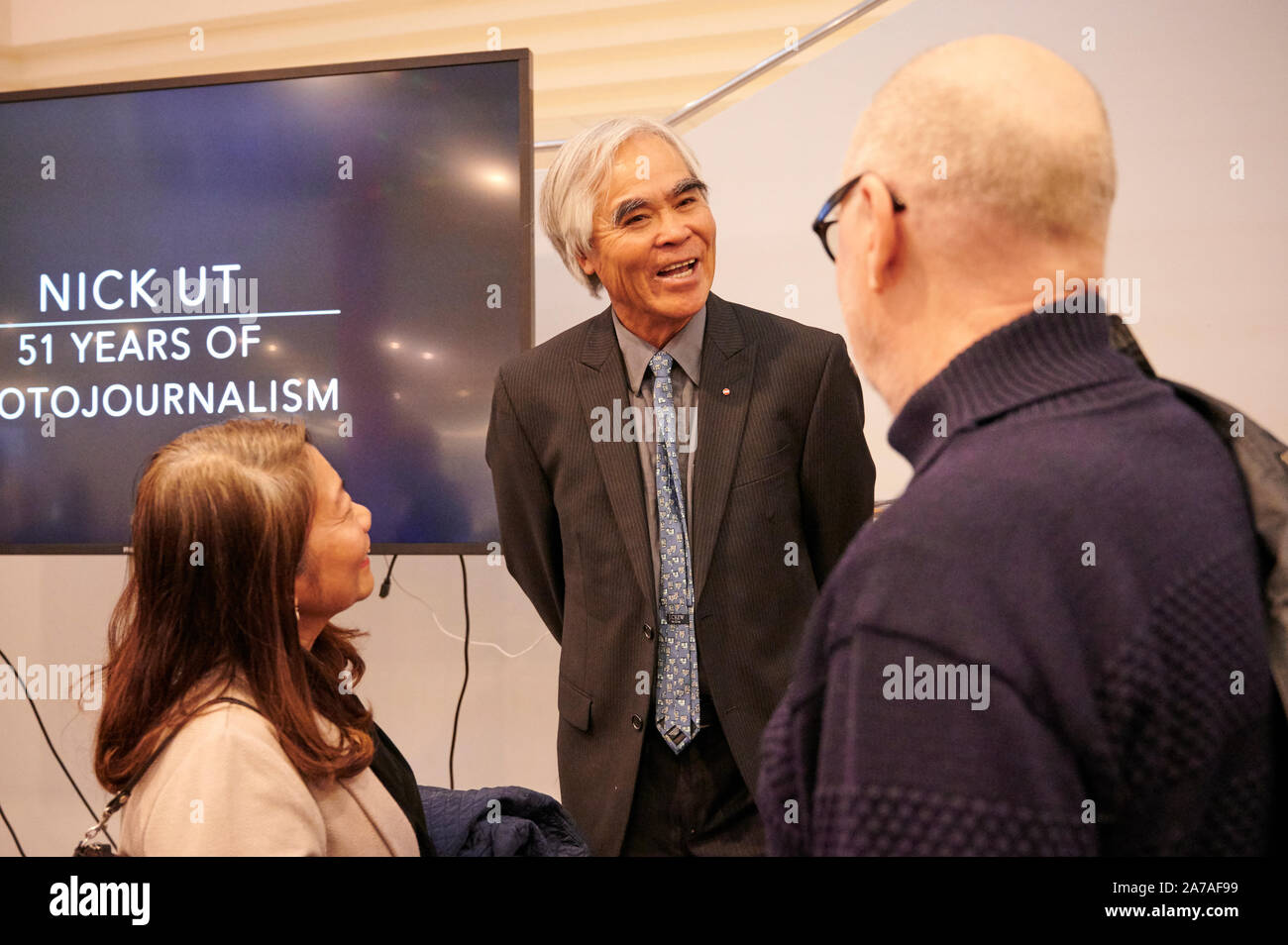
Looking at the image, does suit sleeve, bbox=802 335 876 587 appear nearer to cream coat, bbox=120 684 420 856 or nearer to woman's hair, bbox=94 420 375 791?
woman's hair, bbox=94 420 375 791

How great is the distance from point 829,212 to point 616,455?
1.19 metres

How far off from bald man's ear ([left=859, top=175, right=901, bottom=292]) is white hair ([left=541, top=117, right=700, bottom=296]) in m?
1.42

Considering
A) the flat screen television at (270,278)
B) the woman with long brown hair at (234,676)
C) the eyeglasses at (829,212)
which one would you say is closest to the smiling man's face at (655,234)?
the flat screen television at (270,278)

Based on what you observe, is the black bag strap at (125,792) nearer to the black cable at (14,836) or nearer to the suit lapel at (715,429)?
the suit lapel at (715,429)

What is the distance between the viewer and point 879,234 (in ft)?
3.73

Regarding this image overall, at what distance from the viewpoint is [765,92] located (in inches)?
131

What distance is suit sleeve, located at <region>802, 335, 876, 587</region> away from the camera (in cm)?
244

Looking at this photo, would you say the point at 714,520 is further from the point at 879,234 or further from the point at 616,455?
the point at 879,234

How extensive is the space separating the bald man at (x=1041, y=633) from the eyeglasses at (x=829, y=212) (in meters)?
0.09

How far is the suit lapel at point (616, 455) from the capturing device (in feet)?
7.77
